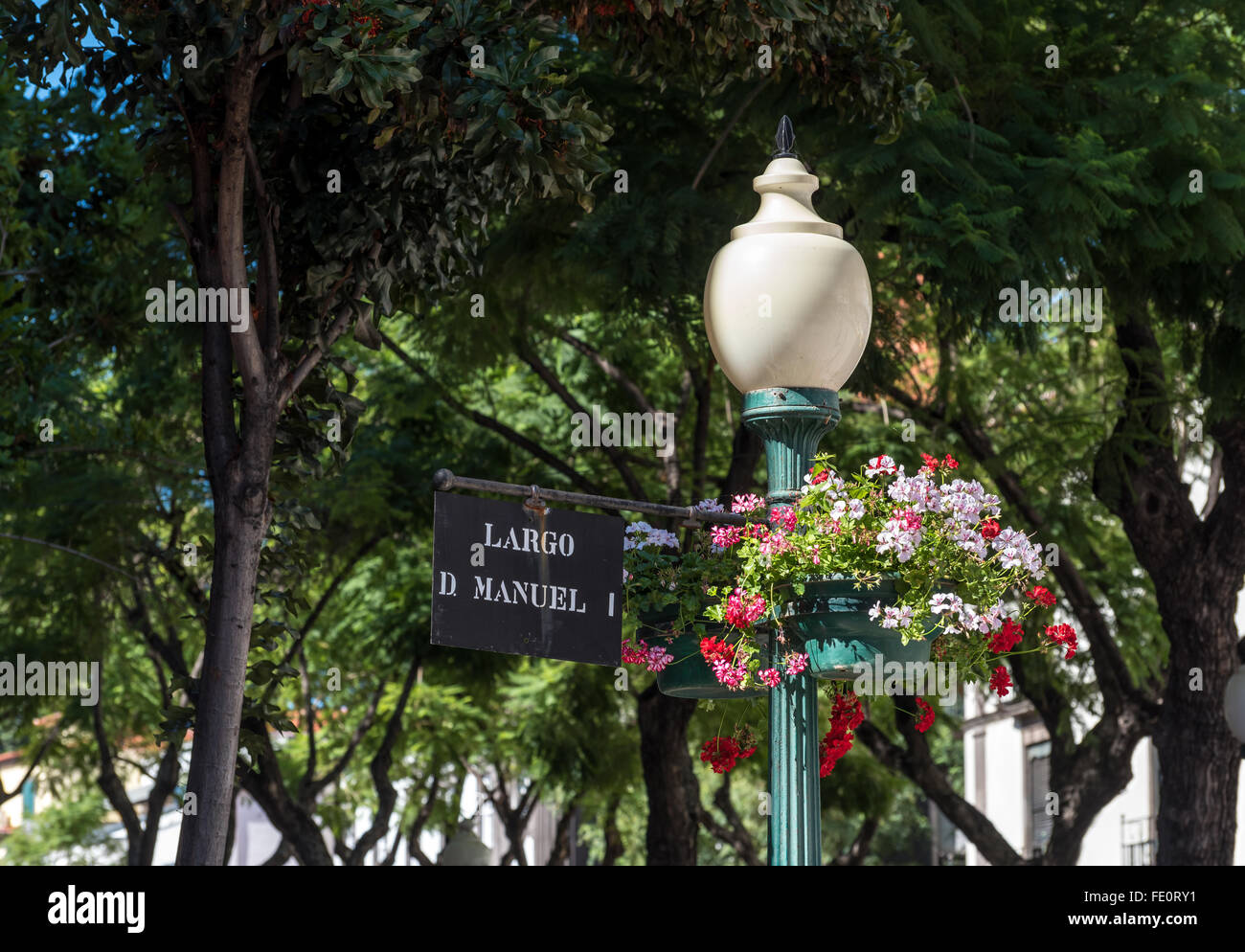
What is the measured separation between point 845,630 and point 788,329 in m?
0.91

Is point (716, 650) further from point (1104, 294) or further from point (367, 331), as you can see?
point (1104, 294)

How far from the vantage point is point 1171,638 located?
44.3ft

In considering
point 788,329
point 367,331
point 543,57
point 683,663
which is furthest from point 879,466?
point 367,331

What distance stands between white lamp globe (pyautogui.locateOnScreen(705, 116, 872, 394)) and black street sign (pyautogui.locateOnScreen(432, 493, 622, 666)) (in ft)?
2.34

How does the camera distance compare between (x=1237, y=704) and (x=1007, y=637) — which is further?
(x=1237, y=704)

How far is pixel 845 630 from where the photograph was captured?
14.4 ft

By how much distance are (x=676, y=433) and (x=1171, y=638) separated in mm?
5832

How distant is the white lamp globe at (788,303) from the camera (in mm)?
4641

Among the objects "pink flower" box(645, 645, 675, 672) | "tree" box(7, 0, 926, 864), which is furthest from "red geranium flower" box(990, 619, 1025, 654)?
"tree" box(7, 0, 926, 864)

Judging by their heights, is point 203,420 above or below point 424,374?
below

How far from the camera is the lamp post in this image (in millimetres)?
4637

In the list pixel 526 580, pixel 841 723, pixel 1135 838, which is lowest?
pixel 1135 838
